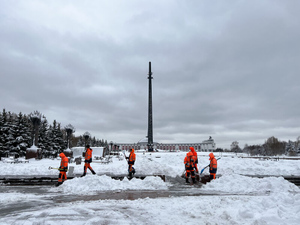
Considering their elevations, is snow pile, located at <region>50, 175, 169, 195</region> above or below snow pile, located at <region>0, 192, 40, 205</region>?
above

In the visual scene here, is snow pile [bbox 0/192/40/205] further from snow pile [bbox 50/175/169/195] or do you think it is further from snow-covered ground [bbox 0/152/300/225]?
snow pile [bbox 50/175/169/195]

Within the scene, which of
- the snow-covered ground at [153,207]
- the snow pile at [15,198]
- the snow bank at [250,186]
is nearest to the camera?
the snow-covered ground at [153,207]

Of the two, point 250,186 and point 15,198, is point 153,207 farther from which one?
point 250,186

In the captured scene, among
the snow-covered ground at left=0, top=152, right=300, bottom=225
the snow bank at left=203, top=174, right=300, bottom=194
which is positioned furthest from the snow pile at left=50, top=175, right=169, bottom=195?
the snow bank at left=203, top=174, right=300, bottom=194

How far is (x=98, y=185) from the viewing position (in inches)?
404

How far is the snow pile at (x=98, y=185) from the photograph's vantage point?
977cm

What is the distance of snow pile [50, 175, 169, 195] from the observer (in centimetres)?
977

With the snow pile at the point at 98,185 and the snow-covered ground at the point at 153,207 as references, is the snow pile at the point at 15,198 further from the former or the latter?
the snow pile at the point at 98,185

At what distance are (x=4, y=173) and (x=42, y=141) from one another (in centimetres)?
3340

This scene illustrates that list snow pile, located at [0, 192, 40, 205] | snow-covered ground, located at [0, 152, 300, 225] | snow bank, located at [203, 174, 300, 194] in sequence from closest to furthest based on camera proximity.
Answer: snow-covered ground, located at [0, 152, 300, 225] < snow pile, located at [0, 192, 40, 205] < snow bank, located at [203, 174, 300, 194]

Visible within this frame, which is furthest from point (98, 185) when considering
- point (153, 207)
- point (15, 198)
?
point (153, 207)

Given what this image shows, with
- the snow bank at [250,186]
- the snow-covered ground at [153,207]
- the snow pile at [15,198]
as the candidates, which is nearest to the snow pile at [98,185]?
the snow-covered ground at [153,207]

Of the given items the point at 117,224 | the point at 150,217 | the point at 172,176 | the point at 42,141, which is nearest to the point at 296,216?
the point at 150,217

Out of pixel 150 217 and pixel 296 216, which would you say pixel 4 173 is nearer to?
pixel 150 217
